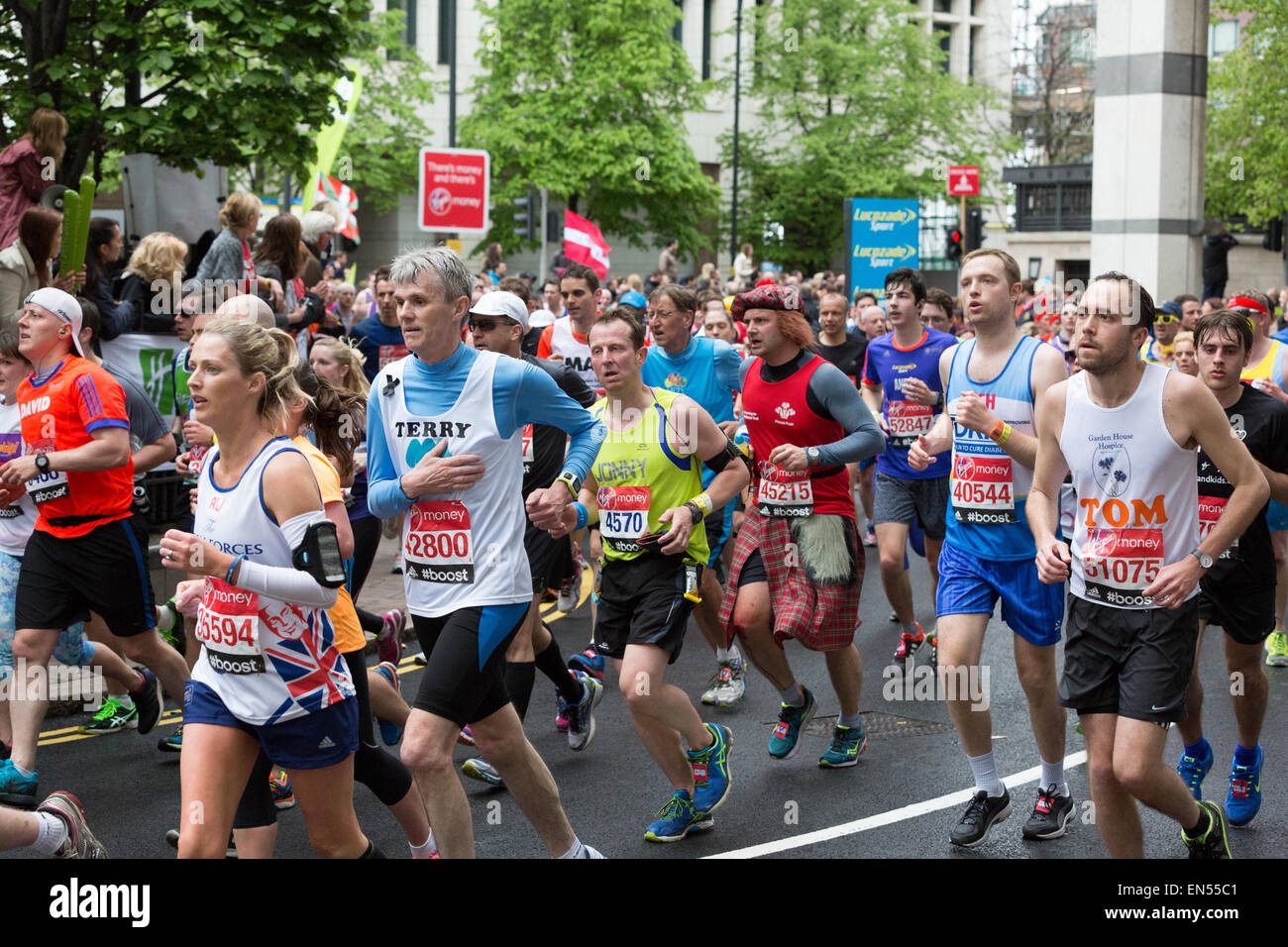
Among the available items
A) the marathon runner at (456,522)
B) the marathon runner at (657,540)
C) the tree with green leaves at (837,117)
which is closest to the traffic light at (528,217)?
the marathon runner at (657,540)

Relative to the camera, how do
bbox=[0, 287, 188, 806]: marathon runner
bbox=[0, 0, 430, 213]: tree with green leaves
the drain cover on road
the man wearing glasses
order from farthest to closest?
1. the man wearing glasses
2. bbox=[0, 0, 430, 213]: tree with green leaves
3. the drain cover on road
4. bbox=[0, 287, 188, 806]: marathon runner

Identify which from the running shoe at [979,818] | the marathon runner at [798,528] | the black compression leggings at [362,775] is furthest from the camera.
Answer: the marathon runner at [798,528]

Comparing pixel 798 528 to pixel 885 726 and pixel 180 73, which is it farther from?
pixel 180 73

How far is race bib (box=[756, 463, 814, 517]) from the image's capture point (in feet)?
22.9

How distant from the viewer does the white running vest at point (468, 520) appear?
5020mm

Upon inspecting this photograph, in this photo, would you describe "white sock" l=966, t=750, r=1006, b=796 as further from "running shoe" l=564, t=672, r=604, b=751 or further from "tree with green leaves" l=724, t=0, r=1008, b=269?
"tree with green leaves" l=724, t=0, r=1008, b=269

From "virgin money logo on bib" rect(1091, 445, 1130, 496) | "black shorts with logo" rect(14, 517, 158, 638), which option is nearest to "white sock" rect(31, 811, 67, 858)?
"black shorts with logo" rect(14, 517, 158, 638)

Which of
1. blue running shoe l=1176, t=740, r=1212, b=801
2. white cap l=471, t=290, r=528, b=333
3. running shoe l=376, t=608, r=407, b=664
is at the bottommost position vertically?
blue running shoe l=1176, t=740, r=1212, b=801

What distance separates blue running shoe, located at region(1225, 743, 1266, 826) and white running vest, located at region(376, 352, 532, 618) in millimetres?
3198

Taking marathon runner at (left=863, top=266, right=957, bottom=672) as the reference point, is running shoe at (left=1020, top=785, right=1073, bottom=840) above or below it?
below

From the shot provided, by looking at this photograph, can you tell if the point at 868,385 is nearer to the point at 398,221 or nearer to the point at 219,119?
the point at 219,119

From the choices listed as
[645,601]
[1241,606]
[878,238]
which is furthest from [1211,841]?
[878,238]

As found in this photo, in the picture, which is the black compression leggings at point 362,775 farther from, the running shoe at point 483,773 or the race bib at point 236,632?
the running shoe at point 483,773

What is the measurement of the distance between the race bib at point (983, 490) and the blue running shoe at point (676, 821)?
1625mm
